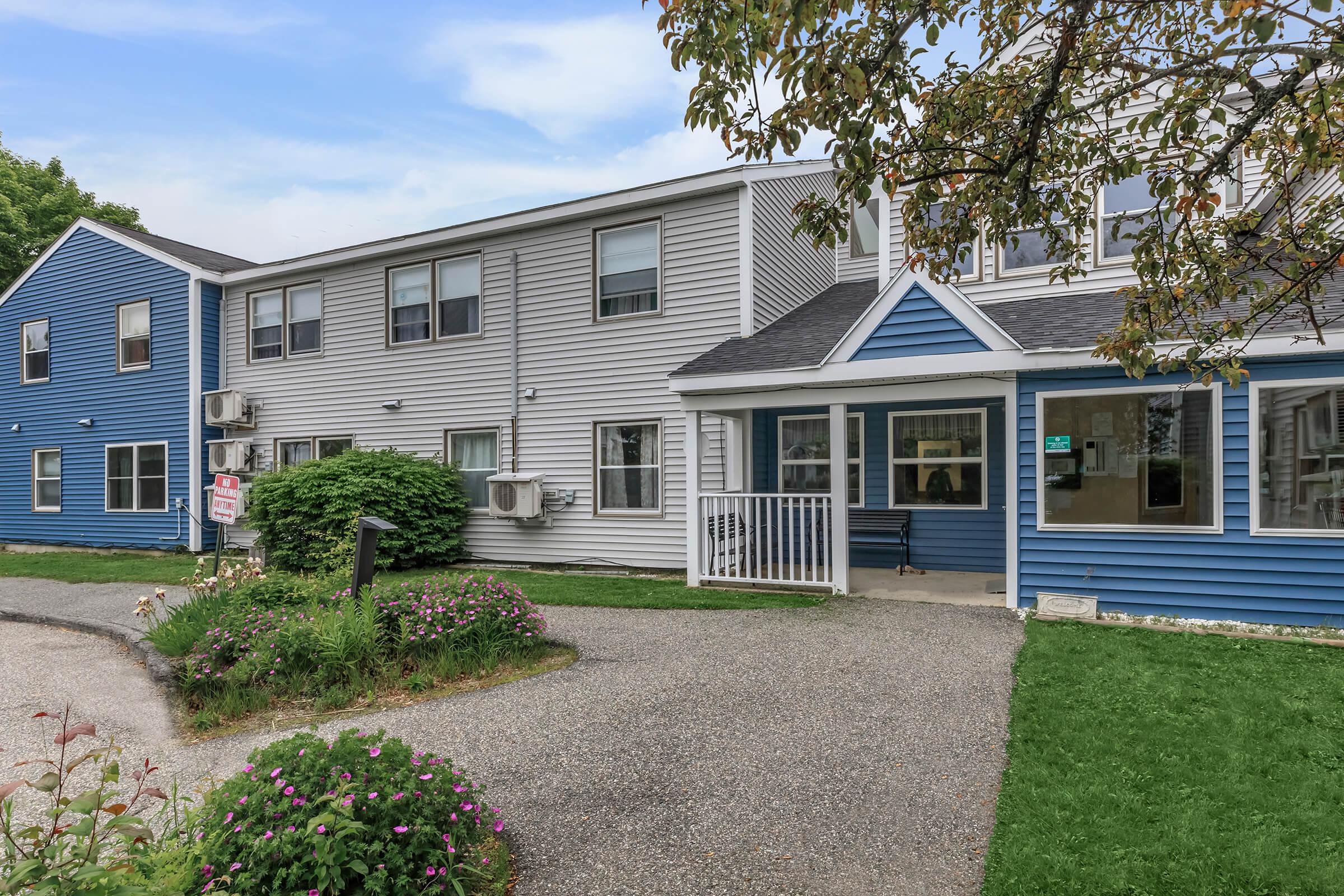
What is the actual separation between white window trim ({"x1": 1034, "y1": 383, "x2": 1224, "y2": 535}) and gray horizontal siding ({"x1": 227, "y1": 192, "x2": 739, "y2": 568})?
168 inches

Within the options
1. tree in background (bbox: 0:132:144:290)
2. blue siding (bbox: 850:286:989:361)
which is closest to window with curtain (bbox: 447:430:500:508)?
blue siding (bbox: 850:286:989:361)

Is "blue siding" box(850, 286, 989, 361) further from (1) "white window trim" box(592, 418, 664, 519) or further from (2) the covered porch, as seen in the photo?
(1) "white window trim" box(592, 418, 664, 519)

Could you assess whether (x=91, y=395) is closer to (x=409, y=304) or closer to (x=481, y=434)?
(x=409, y=304)

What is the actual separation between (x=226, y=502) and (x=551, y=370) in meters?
5.50

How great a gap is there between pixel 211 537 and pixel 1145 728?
52.2ft

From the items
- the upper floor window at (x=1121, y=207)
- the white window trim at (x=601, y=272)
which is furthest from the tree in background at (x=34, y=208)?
the upper floor window at (x=1121, y=207)

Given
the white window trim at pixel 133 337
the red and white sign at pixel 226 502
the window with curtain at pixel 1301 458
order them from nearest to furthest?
the window with curtain at pixel 1301 458
the red and white sign at pixel 226 502
the white window trim at pixel 133 337

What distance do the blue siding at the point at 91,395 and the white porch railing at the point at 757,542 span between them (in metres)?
11.4

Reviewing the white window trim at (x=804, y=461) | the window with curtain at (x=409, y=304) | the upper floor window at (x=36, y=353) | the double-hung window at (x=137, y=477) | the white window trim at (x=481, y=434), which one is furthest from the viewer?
the upper floor window at (x=36, y=353)

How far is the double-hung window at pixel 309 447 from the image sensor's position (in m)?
14.0

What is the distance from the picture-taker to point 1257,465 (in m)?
6.89

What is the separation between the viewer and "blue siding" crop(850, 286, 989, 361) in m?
7.75

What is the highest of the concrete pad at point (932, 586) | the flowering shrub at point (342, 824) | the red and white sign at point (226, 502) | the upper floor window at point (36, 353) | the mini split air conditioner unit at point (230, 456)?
the upper floor window at point (36, 353)

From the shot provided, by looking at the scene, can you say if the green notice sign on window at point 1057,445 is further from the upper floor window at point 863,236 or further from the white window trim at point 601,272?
the upper floor window at point 863,236
